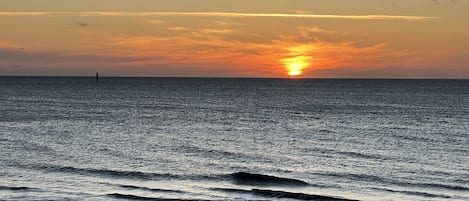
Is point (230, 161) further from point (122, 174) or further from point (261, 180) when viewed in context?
point (122, 174)

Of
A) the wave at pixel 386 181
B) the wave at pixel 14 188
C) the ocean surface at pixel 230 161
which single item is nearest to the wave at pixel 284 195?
the ocean surface at pixel 230 161

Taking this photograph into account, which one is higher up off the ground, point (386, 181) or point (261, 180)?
point (261, 180)

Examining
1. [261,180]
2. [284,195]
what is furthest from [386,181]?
[284,195]

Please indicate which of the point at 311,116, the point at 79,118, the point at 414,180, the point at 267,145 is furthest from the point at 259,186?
the point at 311,116

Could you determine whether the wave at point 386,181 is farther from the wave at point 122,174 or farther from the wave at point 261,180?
the wave at point 122,174

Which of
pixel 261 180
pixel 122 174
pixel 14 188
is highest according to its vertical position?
pixel 14 188

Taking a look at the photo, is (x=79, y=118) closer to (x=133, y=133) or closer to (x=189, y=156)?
(x=133, y=133)

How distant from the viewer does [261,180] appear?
47.4 meters

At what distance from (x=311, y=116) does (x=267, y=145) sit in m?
48.5

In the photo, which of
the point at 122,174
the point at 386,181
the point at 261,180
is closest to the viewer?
the point at 261,180

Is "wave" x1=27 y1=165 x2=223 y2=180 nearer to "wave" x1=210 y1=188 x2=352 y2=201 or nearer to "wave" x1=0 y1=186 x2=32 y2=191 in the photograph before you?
"wave" x1=210 y1=188 x2=352 y2=201

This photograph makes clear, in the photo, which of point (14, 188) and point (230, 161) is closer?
point (14, 188)

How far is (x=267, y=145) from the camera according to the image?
70.1 m

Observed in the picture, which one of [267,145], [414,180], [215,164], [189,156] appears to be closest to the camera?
[414,180]
